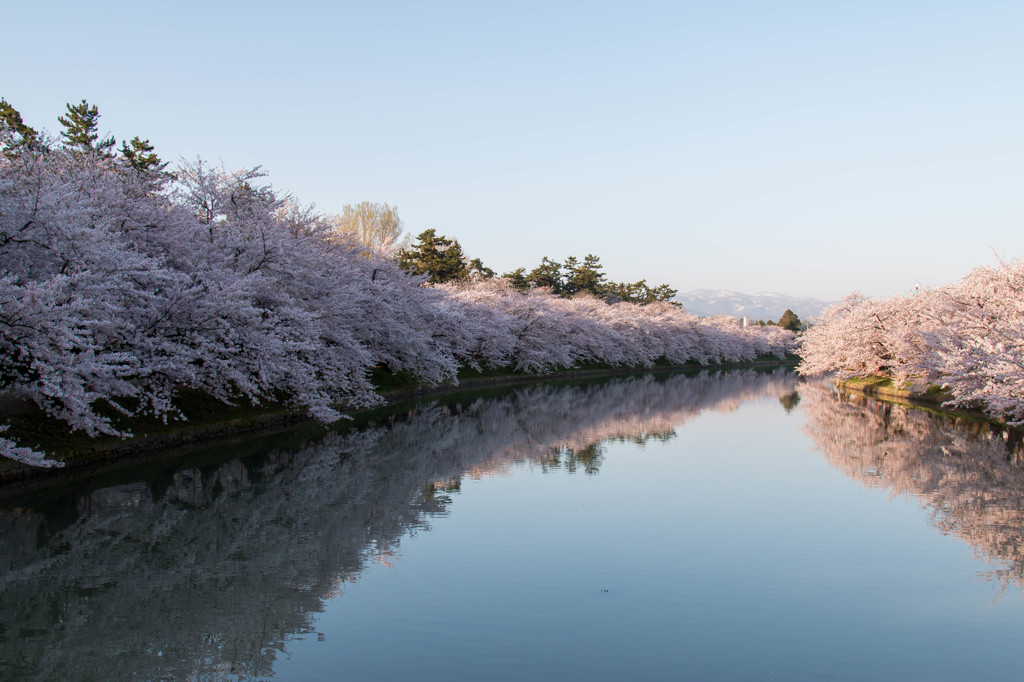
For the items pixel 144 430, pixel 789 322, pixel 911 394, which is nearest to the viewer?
pixel 144 430

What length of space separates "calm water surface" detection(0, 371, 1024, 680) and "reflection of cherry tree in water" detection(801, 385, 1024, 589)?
0.36 feet

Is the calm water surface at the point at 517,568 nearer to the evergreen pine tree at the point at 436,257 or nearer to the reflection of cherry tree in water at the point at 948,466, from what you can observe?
the reflection of cherry tree in water at the point at 948,466

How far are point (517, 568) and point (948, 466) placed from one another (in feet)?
45.5

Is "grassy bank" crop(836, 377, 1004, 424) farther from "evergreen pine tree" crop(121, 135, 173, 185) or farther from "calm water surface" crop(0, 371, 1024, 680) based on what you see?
"evergreen pine tree" crop(121, 135, 173, 185)

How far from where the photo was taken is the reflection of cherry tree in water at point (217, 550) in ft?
25.2

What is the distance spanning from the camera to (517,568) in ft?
34.6

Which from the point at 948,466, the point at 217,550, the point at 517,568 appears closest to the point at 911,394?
the point at 948,466

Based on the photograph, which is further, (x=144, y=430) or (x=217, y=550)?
(x=144, y=430)

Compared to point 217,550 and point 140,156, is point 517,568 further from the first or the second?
point 140,156

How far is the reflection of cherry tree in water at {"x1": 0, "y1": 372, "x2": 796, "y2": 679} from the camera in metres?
7.68

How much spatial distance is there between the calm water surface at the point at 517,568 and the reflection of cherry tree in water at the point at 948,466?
11cm

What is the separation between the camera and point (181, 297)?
1817 cm

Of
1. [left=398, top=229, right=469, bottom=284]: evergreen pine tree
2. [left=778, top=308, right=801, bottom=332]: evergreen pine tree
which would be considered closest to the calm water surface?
[left=398, top=229, right=469, bottom=284]: evergreen pine tree

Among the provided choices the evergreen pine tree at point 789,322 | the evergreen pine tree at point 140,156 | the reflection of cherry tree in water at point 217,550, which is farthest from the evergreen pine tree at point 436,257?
the evergreen pine tree at point 789,322
